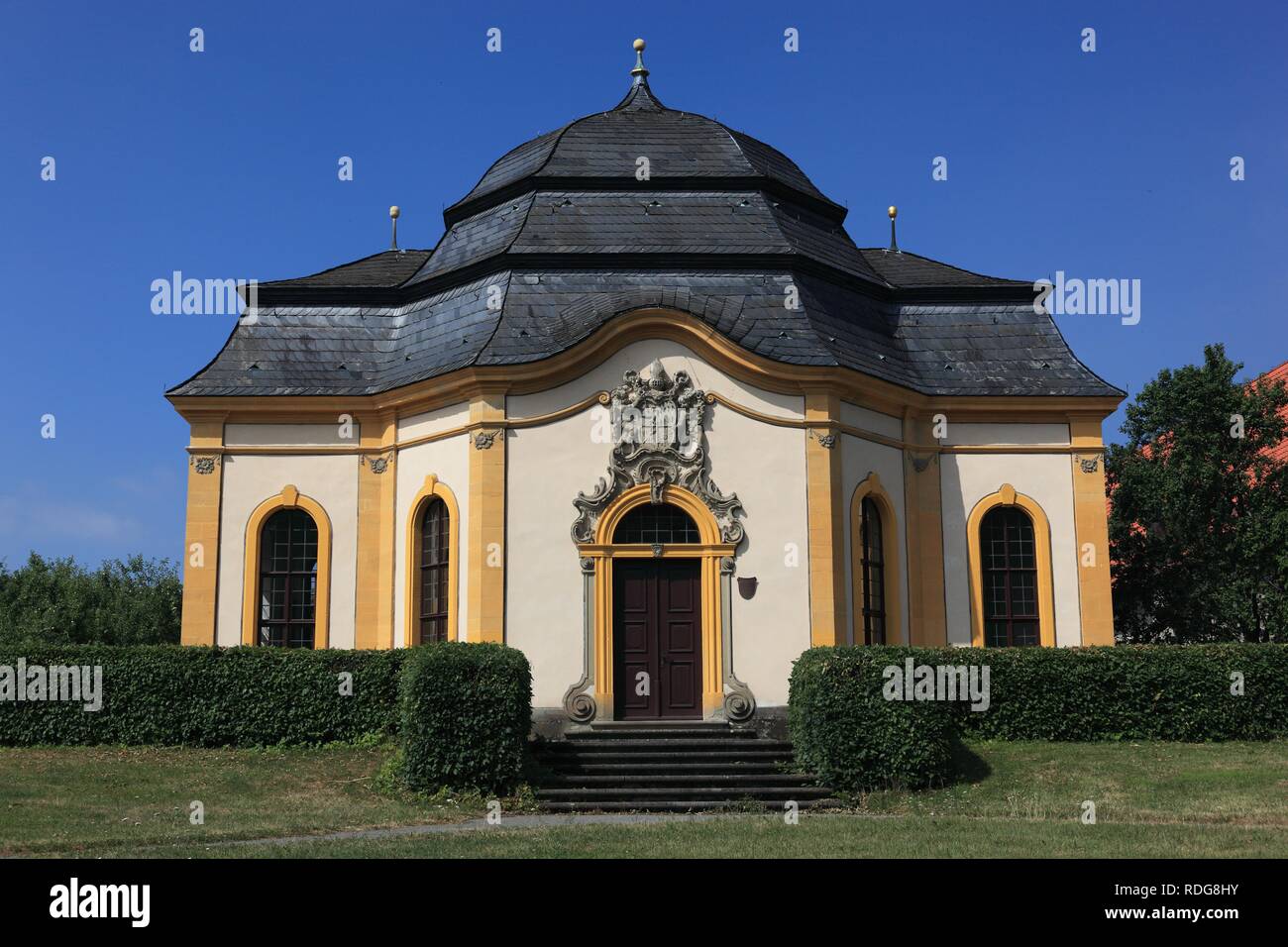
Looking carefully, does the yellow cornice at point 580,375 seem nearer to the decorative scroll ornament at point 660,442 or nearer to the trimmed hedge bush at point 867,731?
the decorative scroll ornament at point 660,442

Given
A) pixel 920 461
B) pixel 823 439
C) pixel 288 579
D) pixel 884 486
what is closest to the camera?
pixel 823 439

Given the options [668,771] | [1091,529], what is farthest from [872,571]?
[668,771]

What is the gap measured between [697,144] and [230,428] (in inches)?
399

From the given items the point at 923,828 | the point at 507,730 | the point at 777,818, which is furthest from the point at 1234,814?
the point at 507,730

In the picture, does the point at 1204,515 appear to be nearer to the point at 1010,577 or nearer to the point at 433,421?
the point at 1010,577

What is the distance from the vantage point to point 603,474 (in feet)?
71.7

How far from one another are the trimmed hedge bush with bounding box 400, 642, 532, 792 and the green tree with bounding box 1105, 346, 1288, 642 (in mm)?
17163

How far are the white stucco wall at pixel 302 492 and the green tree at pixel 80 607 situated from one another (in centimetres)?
2426

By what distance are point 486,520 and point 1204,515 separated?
1643cm

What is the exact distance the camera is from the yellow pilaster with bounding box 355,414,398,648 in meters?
24.0

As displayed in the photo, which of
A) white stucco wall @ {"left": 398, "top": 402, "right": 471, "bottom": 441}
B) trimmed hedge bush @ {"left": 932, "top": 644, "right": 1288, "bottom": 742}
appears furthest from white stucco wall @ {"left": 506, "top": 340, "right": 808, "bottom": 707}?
trimmed hedge bush @ {"left": 932, "top": 644, "right": 1288, "bottom": 742}

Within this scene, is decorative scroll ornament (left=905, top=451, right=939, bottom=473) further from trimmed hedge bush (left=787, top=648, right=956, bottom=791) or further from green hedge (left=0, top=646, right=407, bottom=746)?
green hedge (left=0, top=646, right=407, bottom=746)
